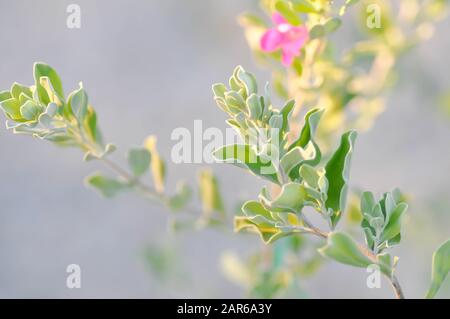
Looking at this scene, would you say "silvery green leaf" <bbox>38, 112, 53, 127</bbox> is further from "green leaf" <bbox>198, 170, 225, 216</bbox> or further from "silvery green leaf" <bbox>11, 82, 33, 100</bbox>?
"green leaf" <bbox>198, 170, 225, 216</bbox>

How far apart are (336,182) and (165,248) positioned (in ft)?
2.51

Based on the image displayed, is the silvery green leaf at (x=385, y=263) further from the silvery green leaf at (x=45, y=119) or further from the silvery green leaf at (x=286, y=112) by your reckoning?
the silvery green leaf at (x=45, y=119)

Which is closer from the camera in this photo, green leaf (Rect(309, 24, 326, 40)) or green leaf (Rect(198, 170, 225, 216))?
green leaf (Rect(309, 24, 326, 40))

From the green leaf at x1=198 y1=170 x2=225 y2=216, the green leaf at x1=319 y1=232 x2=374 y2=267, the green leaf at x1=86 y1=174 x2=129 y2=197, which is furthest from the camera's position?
the green leaf at x1=198 y1=170 x2=225 y2=216

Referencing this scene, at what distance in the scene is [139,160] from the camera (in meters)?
0.93

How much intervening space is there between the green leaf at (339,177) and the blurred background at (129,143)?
1547 millimetres

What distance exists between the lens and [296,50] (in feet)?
2.81

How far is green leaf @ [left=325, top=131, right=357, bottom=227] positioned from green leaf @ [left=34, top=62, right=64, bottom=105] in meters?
0.28

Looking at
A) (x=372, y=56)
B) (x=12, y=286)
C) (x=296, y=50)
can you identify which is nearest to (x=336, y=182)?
(x=296, y=50)

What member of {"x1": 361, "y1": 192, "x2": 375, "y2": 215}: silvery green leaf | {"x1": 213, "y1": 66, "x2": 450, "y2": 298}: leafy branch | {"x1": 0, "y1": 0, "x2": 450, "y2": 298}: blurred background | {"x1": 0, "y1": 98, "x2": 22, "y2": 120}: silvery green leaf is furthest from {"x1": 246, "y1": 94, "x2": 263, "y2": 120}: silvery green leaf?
{"x1": 0, "y1": 0, "x2": 450, "y2": 298}: blurred background

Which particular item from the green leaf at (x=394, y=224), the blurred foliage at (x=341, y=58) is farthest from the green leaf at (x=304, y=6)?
the green leaf at (x=394, y=224)

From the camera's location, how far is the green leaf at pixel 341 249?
61cm

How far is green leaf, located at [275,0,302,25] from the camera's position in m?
0.80
